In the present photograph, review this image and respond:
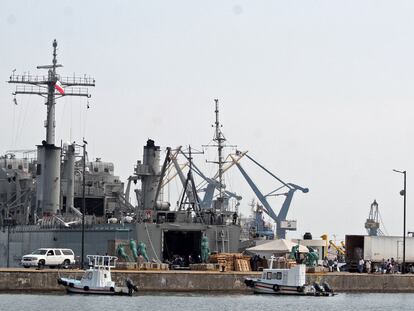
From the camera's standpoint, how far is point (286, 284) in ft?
246

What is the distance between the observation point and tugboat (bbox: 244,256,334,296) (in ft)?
245

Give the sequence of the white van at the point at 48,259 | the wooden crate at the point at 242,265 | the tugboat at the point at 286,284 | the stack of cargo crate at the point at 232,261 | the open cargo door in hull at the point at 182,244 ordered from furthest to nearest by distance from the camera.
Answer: the open cargo door in hull at the point at 182,244, the white van at the point at 48,259, the wooden crate at the point at 242,265, the stack of cargo crate at the point at 232,261, the tugboat at the point at 286,284

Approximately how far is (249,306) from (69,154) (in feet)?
131

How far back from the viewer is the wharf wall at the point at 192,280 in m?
70.0

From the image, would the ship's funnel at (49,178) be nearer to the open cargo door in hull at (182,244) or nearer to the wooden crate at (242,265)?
the open cargo door in hull at (182,244)

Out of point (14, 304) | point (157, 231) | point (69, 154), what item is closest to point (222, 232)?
point (157, 231)

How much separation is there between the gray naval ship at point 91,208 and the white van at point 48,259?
1.11 m

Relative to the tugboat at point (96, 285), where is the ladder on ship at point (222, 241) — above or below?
above

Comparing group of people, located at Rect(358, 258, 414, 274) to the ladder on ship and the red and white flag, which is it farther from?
the red and white flag

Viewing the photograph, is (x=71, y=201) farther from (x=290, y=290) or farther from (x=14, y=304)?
(x=14, y=304)

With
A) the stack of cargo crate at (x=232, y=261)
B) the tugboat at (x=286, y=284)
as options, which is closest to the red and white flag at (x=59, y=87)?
the stack of cargo crate at (x=232, y=261)

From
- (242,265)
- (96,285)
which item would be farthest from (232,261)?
(96,285)

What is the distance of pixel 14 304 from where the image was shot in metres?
63.8

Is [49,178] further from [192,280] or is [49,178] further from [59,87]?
[192,280]
